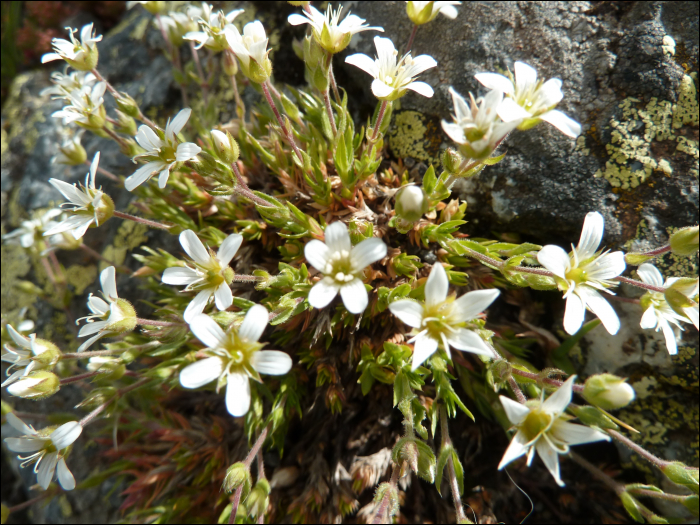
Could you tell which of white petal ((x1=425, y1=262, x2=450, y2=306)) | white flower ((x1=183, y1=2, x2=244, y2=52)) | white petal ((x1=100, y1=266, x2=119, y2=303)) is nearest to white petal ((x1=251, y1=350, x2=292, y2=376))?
white petal ((x1=425, y1=262, x2=450, y2=306))

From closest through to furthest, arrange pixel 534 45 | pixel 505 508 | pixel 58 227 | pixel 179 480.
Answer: pixel 58 227 < pixel 534 45 < pixel 505 508 < pixel 179 480

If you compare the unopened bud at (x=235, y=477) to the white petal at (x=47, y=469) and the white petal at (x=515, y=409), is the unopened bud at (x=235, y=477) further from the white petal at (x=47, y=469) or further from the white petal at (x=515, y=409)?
the white petal at (x=515, y=409)

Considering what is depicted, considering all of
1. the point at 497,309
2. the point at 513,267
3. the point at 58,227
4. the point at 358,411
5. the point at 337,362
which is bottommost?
the point at 358,411

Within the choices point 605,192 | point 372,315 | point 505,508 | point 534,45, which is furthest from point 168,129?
point 505,508

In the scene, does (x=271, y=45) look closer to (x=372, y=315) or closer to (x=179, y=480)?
(x=372, y=315)

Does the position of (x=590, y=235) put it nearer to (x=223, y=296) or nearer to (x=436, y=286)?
(x=436, y=286)

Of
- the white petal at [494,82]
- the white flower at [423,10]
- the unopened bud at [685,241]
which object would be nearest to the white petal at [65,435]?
the white petal at [494,82]

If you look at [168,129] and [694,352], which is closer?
[168,129]

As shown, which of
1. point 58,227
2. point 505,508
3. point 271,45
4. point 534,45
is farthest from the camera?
point 271,45
